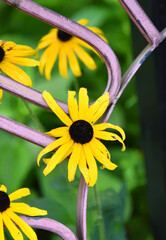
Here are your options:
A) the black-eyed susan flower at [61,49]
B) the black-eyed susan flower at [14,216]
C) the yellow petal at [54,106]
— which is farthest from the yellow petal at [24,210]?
the black-eyed susan flower at [61,49]

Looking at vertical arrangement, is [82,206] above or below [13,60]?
below

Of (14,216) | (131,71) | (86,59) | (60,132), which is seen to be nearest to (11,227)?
(14,216)

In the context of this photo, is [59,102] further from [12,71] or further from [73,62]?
[73,62]

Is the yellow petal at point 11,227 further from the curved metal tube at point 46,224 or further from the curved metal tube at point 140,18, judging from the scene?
the curved metal tube at point 140,18

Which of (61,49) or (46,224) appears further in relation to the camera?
(61,49)

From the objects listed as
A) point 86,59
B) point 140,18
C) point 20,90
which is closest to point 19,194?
point 20,90

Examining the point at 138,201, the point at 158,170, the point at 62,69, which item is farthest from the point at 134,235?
the point at 62,69

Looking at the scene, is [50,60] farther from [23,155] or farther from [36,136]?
[23,155]

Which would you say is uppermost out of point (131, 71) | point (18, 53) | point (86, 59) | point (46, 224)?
point (86, 59)
